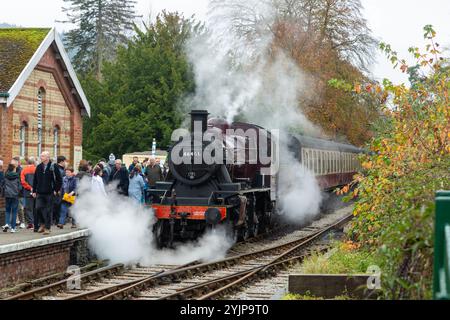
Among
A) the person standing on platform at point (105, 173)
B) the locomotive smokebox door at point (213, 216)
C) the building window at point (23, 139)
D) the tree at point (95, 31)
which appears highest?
the tree at point (95, 31)

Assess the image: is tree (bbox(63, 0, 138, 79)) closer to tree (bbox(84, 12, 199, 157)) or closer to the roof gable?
tree (bbox(84, 12, 199, 157))

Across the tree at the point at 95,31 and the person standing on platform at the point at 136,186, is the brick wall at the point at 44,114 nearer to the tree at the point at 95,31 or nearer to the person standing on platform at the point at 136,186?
the person standing on platform at the point at 136,186

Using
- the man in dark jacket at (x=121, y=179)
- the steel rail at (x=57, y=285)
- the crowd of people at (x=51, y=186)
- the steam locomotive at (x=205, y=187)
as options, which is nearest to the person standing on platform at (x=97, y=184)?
the crowd of people at (x=51, y=186)

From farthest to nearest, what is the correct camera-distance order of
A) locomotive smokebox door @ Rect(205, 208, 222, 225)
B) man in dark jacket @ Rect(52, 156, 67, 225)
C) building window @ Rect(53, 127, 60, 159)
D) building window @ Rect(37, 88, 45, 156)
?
1. building window @ Rect(53, 127, 60, 159)
2. building window @ Rect(37, 88, 45, 156)
3. man in dark jacket @ Rect(52, 156, 67, 225)
4. locomotive smokebox door @ Rect(205, 208, 222, 225)

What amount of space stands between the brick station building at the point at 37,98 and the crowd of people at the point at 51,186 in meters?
3.41

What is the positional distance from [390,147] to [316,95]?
80.6 ft

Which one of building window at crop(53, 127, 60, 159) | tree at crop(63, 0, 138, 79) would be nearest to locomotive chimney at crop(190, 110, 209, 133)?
building window at crop(53, 127, 60, 159)

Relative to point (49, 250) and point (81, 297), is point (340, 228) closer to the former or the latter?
point (49, 250)

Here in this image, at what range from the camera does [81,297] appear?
33.0 feet

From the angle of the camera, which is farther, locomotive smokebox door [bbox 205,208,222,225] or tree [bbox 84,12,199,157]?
tree [bbox 84,12,199,157]

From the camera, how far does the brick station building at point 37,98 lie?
1939cm

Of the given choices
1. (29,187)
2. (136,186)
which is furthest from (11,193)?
(136,186)

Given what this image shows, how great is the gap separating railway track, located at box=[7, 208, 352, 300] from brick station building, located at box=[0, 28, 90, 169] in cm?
760

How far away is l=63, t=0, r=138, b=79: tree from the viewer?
5781 cm
